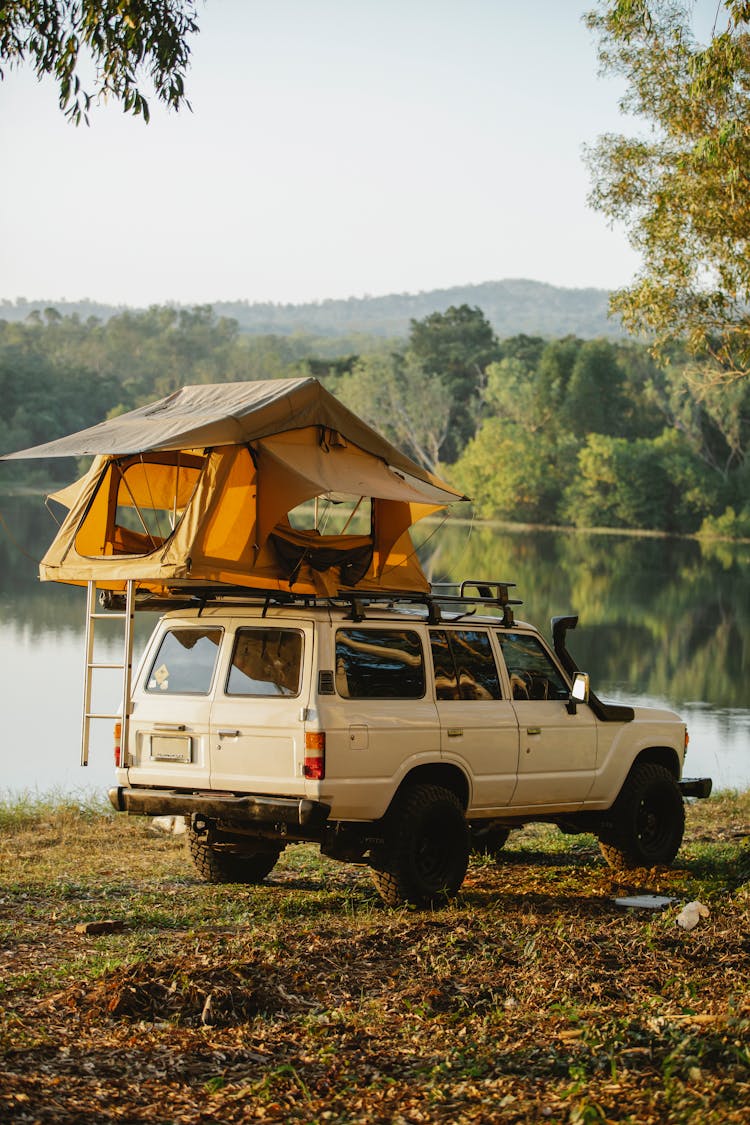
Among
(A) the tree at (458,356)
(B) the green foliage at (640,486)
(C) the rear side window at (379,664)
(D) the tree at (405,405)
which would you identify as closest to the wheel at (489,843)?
(C) the rear side window at (379,664)

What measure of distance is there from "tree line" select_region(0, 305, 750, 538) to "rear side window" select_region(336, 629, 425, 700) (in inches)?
2446

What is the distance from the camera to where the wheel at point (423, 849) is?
337 inches

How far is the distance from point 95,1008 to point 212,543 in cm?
342

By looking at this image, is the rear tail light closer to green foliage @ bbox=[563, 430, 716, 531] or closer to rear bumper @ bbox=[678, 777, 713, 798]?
rear bumper @ bbox=[678, 777, 713, 798]

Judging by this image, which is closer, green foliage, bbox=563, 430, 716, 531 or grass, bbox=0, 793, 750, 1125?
grass, bbox=0, 793, 750, 1125

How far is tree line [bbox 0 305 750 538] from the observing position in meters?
84.2

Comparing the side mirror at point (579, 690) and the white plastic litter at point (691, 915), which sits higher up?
the side mirror at point (579, 690)

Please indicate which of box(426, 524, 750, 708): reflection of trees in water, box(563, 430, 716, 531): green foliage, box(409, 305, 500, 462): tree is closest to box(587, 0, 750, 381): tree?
box(426, 524, 750, 708): reflection of trees in water

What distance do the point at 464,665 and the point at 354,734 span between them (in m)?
1.24

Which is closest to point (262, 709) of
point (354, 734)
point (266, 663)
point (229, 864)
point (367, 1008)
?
point (266, 663)

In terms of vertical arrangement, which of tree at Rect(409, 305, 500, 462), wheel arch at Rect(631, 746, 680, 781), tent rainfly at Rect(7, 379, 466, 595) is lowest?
wheel arch at Rect(631, 746, 680, 781)

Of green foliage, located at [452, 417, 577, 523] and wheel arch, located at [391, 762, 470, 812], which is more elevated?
green foliage, located at [452, 417, 577, 523]

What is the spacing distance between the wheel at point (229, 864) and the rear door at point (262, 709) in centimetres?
119

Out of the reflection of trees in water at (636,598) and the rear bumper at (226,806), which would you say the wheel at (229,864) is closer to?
the rear bumper at (226,806)
